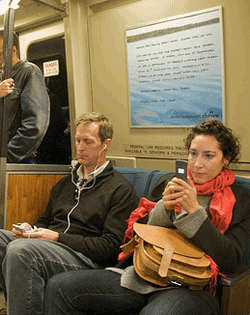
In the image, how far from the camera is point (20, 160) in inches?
114

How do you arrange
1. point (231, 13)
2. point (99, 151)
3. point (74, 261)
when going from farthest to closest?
point (231, 13)
point (99, 151)
point (74, 261)

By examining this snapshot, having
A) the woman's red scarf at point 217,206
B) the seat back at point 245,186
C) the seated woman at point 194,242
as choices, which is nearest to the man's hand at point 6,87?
the woman's red scarf at point 217,206

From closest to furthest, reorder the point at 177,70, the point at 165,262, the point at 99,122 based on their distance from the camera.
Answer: the point at 165,262, the point at 99,122, the point at 177,70

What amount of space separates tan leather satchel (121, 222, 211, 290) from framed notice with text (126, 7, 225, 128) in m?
1.44

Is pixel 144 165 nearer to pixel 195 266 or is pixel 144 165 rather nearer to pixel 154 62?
pixel 154 62

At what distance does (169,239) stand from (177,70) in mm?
1770

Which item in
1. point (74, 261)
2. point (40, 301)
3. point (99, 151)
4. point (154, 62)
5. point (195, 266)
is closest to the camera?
point (195, 266)

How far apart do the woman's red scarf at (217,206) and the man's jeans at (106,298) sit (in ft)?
0.46

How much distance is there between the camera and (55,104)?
3.20 meters

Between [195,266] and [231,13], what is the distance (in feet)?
6.49

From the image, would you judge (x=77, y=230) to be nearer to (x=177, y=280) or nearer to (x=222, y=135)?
(x=177, y=280)

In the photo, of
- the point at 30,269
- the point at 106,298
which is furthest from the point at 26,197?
the point at 106,298

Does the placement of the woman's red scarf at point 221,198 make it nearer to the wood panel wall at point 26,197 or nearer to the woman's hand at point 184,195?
the woman's hand at point 184,195

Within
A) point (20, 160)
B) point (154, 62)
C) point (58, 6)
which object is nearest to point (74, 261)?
point (20, 160)
